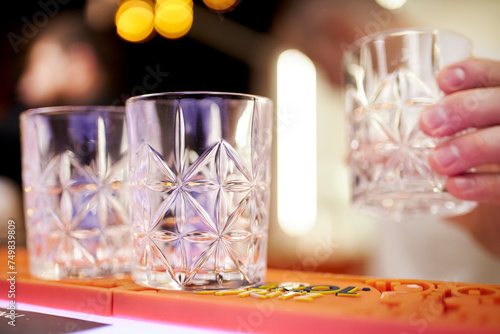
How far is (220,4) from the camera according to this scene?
9.87ft

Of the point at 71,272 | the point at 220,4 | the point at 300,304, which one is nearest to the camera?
the point at 300,304

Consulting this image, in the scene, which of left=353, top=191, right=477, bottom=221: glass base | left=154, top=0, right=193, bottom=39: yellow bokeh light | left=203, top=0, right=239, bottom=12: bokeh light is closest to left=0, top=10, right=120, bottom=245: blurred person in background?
left=154, top=0, right=193, bottom=39: yellow bokeh light

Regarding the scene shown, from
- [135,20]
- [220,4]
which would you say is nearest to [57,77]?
[135,20]

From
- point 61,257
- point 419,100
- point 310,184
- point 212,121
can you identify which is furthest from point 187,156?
point 310,184

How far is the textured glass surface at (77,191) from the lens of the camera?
649 mm

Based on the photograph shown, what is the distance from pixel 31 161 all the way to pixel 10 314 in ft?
0.78

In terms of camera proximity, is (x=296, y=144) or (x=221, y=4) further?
(x=296, y=144)

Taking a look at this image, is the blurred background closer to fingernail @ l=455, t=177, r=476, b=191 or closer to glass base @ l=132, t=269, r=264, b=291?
fingernail @ l=455, t=177, r=476, b=191

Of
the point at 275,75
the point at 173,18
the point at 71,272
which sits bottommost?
the point at 71,272

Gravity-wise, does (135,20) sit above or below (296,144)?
above

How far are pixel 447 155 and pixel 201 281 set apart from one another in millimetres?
395

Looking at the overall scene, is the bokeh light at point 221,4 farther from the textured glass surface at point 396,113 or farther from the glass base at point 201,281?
the glass base at point 201,281

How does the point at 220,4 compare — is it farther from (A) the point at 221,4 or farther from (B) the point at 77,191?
(B) the point at 77,191

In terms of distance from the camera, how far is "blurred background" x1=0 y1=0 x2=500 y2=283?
1.94 m
